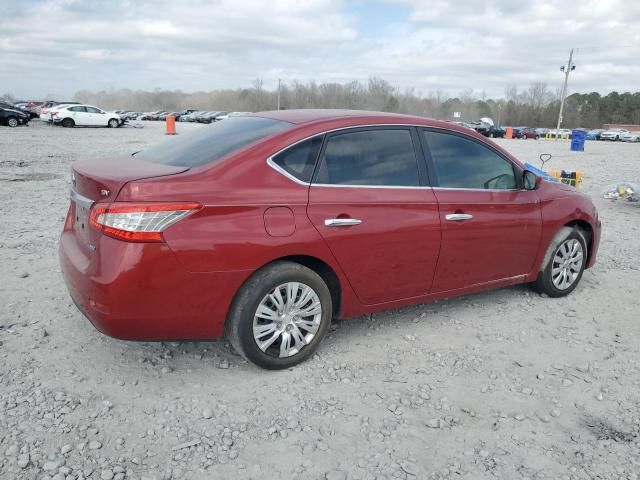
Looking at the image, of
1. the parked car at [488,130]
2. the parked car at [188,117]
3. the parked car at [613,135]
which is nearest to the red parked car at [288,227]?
the parked car at [488,130]

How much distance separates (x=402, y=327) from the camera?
4.33 meters

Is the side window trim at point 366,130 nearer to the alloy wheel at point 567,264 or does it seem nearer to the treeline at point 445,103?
the alloy wheel at point 567,264

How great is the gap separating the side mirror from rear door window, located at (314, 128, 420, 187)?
1235mm

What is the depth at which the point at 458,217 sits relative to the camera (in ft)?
13.5

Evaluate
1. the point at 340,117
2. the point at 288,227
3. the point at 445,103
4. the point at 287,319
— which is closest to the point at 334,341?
the point at 287,319

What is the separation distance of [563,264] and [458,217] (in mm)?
1607

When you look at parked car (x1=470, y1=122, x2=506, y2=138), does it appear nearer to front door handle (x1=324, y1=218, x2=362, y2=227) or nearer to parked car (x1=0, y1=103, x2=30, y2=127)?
parked car (x1=0, y1=103, x2=30, y2=127)

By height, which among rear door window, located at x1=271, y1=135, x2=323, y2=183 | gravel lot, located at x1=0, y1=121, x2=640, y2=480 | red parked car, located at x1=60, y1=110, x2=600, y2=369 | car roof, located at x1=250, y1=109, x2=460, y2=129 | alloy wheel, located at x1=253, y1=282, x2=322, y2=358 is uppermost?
car roof, located at x1=250, y1=109, x2=460, y2=129

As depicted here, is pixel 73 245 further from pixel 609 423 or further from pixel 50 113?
pixel 50 113

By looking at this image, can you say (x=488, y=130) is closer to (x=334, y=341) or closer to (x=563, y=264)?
(x=563, y=264)

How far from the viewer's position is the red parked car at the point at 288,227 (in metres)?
3.05

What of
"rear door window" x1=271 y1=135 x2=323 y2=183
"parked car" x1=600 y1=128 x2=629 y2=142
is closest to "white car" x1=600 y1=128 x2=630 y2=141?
"parked car" x1=600 y1=128 x2=629 y2=142

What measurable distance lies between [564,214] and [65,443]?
4.37 metres

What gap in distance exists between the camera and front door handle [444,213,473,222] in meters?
4.06
